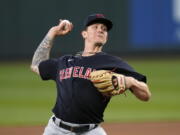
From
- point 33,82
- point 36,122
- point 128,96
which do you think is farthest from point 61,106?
point 33,82

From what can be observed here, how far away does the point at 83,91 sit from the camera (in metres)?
4.92

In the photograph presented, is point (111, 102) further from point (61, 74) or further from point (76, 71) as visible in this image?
point (76, 71)

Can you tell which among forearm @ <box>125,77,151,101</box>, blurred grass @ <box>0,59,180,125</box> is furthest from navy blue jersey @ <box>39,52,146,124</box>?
blurred grass @ <box>0,59,180,125</box>

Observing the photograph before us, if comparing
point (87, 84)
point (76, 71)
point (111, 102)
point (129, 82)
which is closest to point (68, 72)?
point (76, 71)

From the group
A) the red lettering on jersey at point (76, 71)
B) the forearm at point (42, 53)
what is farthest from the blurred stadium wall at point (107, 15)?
the red lettering on jersey at point (76, 71)

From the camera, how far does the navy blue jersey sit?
4.90 meters

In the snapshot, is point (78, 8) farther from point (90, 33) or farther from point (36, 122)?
point (90, 33)

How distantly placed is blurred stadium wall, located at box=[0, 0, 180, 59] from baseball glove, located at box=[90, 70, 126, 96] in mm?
12692

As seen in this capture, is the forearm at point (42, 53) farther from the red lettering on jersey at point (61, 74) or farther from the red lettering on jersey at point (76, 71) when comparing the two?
the red lettering on jersey at point (76, 71)

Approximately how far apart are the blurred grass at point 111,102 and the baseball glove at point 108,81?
18.7 ft

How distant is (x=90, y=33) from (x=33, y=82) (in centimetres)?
982

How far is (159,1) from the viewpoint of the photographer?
17.3 m

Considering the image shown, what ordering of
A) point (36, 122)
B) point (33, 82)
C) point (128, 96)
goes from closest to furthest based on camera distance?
point (36, 122), point (128, 96), point (33, 82)

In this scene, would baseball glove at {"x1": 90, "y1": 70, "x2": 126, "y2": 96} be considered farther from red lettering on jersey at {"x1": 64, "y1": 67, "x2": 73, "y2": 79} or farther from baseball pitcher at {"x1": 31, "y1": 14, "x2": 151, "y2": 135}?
red lettering on jersey at {"x1": 64, "y1": 67, "x2": 73, "y2": 79}
